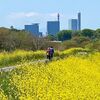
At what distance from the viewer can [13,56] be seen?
103ft

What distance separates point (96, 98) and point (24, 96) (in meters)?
1.66

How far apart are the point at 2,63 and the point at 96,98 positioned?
17569 millimetres

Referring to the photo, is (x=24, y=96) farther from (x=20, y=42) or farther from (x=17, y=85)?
(x=20, y=42)

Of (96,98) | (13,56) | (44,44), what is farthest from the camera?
(44,44)

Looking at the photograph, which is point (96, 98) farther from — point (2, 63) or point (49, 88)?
point (2, 63)

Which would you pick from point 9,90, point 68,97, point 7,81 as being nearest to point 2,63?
point 7,81

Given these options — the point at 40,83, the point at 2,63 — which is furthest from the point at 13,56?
the point at 40,83

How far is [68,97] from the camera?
9430mm

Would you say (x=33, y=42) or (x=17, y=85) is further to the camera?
(x=33, y=42)

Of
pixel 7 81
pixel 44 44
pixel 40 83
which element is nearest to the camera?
pixel 40 83

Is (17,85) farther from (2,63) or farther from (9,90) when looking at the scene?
(2,63)

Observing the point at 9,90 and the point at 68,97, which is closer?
the point at 68,97

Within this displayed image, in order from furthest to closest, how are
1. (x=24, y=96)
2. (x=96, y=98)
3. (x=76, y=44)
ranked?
(x=76, y=44) < (x=96, y=98) < (x=24, y=96)

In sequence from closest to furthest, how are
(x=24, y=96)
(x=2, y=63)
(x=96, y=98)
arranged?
(x=24, y=96), (x=96, y=98), (x=2, y=63)
